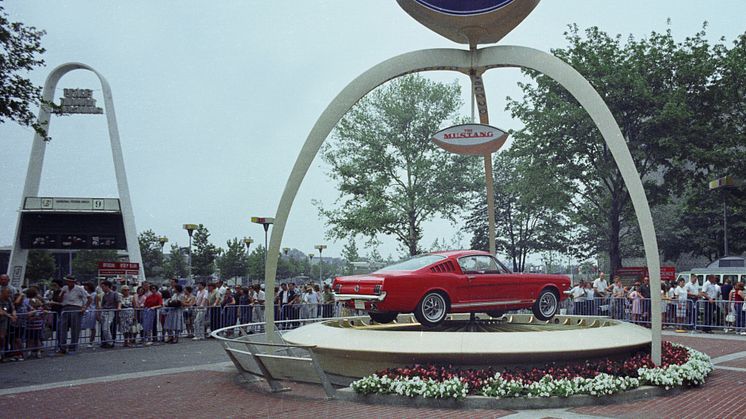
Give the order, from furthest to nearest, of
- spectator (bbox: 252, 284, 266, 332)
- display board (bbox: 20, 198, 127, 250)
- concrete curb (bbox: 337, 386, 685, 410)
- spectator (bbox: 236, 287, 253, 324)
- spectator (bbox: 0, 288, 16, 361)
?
1. display board (bbox: 20, 198, 127, 250)
2. spectator (bbox: 252, 284, 266, 332)
3. spectator (bbox: 236, 287, 253, 324)
4. spectator (bbox: 0, 288, 16, 361)
5. concrete curb (bbox: 337, 386, 685, 410)

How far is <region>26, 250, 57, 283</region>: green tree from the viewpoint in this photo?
7119cm

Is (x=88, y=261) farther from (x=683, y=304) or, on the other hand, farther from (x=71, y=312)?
(x=683, y=304)

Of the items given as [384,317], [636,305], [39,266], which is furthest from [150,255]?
[384,317]

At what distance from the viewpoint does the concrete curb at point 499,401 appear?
1027 cm

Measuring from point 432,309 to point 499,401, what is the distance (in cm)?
266

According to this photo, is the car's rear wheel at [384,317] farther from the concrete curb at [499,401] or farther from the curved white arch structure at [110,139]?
the curved white arch structure at [110,139]

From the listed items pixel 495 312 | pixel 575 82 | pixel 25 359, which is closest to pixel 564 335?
pixel 495 312

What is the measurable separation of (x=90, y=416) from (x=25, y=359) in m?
8.34

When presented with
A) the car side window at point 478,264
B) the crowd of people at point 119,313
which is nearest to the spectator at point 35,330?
the crowd of people at point 119,313

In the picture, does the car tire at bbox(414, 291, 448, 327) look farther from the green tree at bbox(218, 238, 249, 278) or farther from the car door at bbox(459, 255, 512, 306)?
the green tree at bbox(218, 238, 249, 278)

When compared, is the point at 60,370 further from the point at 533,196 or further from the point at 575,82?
the point at 533,196

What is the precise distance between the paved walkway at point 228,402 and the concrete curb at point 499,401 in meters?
0.18

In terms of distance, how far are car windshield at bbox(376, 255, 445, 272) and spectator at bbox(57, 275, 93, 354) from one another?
377 inches

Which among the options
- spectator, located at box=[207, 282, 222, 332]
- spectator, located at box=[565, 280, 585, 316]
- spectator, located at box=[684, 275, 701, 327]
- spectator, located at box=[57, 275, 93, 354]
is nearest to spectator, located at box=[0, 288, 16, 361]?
spectator, located at box=[57, 275, 93, 354]
